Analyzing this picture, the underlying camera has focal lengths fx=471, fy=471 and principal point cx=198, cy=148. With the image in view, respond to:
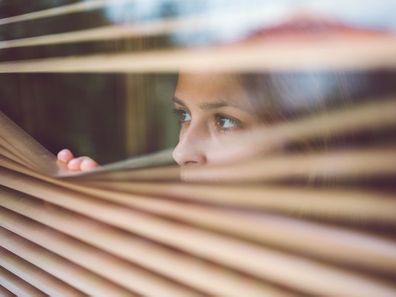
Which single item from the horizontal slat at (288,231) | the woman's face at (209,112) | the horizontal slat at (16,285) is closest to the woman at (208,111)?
the woman's face at (209,112)

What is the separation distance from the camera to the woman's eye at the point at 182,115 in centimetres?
133

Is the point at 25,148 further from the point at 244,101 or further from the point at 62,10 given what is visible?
the point at 244,101

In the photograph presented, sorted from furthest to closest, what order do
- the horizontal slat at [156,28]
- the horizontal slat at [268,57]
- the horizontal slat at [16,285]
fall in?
the horizontal slat at [16,285] → the horizontal slat at [156,28] → the horizontal slat at [268,57]

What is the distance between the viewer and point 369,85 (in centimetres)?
68

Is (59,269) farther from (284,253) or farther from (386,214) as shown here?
(386,214)

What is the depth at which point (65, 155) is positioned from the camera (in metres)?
1.43

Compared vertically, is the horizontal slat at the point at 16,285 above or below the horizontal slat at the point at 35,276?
below

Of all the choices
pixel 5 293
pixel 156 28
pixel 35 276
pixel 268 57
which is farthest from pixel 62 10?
pixel 5 293

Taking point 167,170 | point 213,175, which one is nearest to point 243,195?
point 213,175

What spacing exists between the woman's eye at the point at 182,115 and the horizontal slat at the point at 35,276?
0.54 meters

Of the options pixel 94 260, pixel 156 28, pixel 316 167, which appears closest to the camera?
pixel 316 167

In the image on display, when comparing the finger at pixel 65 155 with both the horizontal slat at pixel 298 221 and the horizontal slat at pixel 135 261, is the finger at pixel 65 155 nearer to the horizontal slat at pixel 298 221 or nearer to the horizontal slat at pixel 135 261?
the horizontal slat at pixel 135 261

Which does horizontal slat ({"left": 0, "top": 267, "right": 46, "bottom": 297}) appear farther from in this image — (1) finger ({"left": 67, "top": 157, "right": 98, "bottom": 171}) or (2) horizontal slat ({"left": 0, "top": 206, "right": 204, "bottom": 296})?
(1) finger ({"left": 67, "top": 157, "right": 98, "bottom": 171})

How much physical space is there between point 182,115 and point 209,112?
0.56 ft
